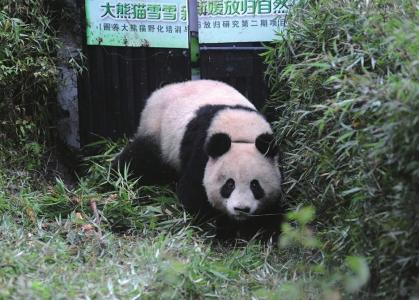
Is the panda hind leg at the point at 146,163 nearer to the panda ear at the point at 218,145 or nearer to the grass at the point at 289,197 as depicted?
the grass at the point at 289,197

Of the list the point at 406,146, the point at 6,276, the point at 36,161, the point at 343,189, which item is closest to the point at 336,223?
the point at 343,189

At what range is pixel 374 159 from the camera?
3.21 meters

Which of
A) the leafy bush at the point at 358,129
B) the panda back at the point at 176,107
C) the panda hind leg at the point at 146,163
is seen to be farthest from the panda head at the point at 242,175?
the panda hind leg at the point at 146,163

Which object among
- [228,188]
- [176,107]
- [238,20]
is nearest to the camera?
[228,188]

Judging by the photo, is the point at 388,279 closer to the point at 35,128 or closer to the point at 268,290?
the point at 268,290

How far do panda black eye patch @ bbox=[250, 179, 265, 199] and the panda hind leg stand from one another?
111 cm

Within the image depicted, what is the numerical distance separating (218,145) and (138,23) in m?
1.86

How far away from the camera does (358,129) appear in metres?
3.50

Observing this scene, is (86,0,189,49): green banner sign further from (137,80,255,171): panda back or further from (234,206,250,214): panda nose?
(234,206,250,214): panda nose

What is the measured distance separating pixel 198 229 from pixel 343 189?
1.31 meters

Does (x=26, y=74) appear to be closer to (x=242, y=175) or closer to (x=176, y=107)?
(x=176, y=107)

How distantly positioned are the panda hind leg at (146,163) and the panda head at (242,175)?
35.7 inches

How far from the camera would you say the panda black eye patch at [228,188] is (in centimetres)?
455

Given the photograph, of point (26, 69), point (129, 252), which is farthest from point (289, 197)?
point (26, 69)
